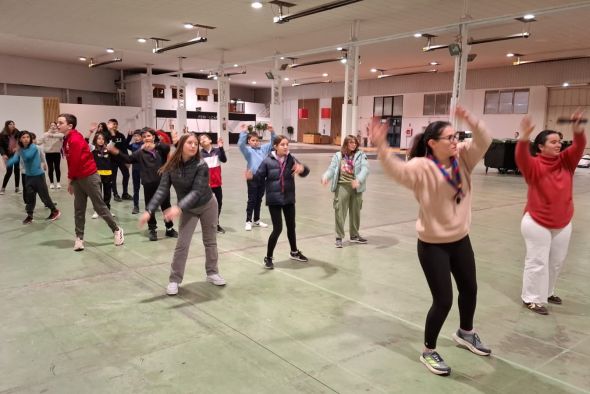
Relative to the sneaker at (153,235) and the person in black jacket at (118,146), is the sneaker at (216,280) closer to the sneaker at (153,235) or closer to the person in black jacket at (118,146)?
the sneaker at (153,235)

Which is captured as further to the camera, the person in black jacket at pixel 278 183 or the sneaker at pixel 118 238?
the sneaker at pixel 118 238

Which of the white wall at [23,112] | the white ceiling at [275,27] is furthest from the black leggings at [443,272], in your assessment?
the white wall at [23,112]

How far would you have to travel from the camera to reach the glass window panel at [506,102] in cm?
2606

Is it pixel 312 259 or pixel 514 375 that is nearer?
pixel 514 375

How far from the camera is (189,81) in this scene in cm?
3384

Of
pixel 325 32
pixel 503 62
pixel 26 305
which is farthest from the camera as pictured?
pixel 503 62

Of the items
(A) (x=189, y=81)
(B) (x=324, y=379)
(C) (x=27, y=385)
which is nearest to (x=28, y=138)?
(C) (x=27, y=385)

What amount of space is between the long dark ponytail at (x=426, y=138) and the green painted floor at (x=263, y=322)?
4.84 feet

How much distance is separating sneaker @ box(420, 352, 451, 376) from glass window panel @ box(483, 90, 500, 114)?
2676 cm

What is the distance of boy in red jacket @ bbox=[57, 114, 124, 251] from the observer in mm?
5691

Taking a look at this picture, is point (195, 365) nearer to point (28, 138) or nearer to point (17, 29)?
point (28, 138)

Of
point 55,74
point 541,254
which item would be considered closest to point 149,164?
point 541,254

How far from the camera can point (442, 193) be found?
287 centimetres

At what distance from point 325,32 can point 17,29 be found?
38.9 feet
